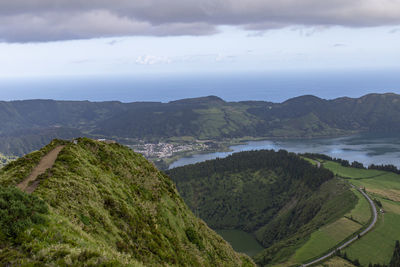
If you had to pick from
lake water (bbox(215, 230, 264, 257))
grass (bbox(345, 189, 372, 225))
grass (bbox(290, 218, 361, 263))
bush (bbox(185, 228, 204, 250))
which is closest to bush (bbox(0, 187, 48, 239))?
bush (bbox(185, 228, 204, 250))

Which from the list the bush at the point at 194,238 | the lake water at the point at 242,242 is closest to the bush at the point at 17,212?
the bush at the point at 194,238

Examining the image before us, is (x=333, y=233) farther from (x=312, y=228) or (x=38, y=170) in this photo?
(x=38, y=170)

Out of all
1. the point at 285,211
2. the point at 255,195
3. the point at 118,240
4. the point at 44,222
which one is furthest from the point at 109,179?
the point at 255,195

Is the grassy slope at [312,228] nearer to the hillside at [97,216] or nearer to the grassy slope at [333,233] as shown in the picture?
the grassy slope at [333,233]

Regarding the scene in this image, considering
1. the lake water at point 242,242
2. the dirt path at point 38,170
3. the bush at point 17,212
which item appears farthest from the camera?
Result: the lake water at point 242,242

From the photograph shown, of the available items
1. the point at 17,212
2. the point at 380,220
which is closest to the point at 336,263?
the point at 380,220

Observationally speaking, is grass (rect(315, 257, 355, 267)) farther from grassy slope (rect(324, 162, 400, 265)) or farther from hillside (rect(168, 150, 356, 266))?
hillside (rect(168, 150, 356, 266))

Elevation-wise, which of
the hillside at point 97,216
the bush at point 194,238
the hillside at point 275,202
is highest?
the hillside at point 97,216

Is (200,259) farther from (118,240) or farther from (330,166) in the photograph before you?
(330,166)
